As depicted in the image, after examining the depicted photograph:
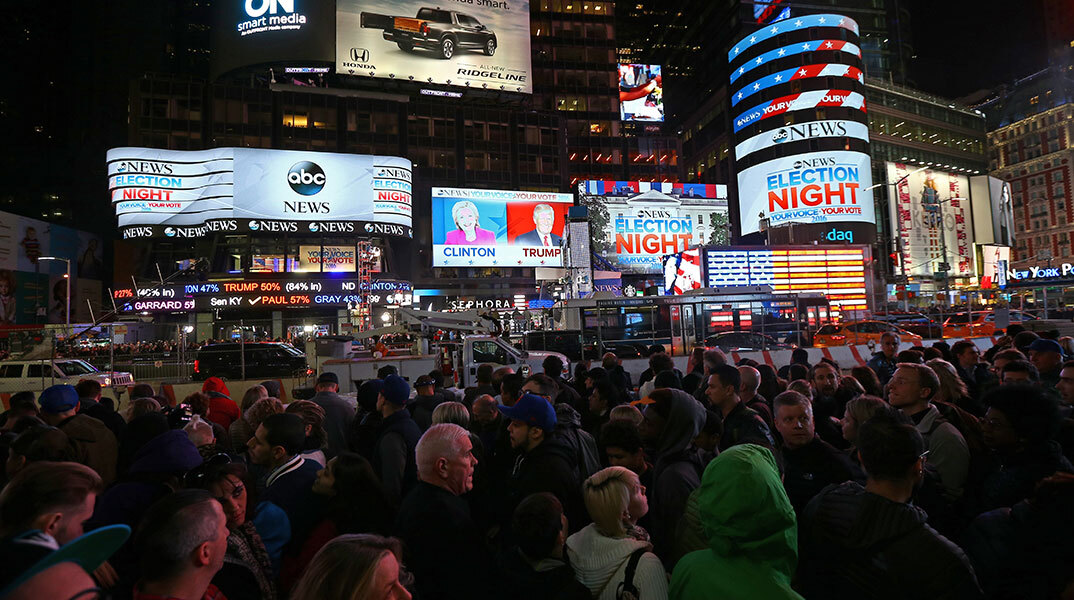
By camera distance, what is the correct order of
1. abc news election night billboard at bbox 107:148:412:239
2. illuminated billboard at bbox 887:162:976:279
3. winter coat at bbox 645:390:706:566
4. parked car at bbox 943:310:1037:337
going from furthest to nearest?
illuminated billboard at bbox 887:162:976:279
abc news election night billboard at bbox 107:148:412:239
parked car at bbox 943:310:1037:337
winter coat at bbox 645:390:706:566

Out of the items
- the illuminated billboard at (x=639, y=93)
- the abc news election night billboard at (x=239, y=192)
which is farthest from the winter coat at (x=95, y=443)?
the illuminated billboard at (x=639, y=93)

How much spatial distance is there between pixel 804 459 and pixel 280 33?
2259 inches

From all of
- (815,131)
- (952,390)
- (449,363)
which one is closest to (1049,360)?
(952,390)

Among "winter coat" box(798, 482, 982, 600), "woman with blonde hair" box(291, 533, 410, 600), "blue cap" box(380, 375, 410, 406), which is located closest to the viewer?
"woman with blonde hair" box(291, 533, 410, 600)

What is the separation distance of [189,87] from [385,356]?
4515 centimetres

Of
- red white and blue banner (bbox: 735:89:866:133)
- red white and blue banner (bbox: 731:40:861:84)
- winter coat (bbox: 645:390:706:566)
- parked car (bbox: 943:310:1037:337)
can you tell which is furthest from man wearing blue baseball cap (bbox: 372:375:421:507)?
red white and blue banner (bbox: 731:40:861:84)

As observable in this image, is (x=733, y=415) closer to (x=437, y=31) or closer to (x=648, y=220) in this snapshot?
(x=648, y=220)

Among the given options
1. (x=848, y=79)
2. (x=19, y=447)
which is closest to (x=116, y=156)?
(x=19, y=447)

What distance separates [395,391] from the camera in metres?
5.34

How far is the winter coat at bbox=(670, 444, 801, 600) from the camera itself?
2080 mm

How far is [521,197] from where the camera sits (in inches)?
2015

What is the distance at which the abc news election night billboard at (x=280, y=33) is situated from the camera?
1935 inches

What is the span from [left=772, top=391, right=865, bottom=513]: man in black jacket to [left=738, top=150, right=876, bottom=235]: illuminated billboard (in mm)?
50778

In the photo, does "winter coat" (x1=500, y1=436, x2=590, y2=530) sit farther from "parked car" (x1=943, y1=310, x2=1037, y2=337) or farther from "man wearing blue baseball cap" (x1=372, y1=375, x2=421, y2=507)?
"parked car" (x1=943, y1=310, x2=1037, y2=337)
